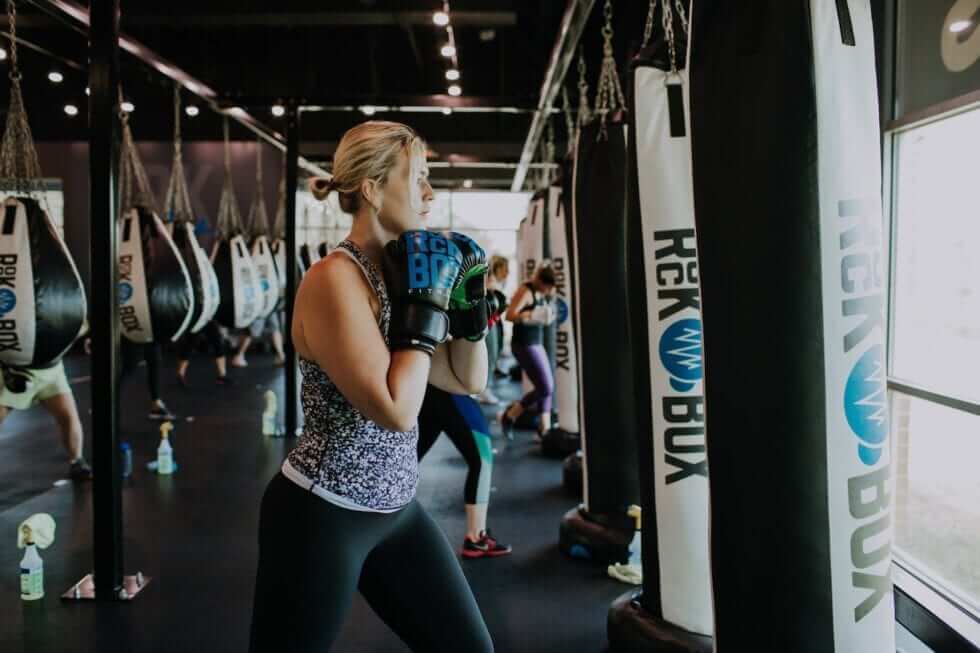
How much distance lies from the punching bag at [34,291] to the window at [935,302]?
3.36 meters

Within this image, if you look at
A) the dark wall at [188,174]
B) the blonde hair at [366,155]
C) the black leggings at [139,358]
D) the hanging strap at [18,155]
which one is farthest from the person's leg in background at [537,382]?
the dark wall at [188,174]

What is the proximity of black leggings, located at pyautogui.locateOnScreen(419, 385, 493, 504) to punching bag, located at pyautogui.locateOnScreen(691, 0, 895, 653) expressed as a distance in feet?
5.65

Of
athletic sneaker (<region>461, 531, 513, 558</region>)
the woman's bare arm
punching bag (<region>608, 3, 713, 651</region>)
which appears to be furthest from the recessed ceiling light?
athletic sneaker (<region>461, 531, 513, 558</region>)

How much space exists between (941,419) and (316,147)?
30.0 feet

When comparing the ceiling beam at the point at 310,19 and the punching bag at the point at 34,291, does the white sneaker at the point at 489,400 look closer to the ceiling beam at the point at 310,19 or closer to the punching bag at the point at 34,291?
the ceiling beam at the point at 310,19

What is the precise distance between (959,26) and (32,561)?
357 cm

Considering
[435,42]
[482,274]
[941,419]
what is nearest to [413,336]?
[482,274]

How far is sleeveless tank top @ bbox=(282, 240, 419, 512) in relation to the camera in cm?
137

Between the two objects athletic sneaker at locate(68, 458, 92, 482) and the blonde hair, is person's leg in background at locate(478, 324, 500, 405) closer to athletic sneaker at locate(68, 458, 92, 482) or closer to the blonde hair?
athletic sneaker at locate(68, 458, 92, 482)

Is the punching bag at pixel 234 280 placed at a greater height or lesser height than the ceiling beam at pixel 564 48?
lesser

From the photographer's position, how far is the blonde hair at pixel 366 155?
1.42 metres

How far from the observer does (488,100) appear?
5.19 m

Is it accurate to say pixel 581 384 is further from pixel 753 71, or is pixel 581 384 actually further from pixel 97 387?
pixel 753 71

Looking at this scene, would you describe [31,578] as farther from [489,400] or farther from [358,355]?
[489,400]
